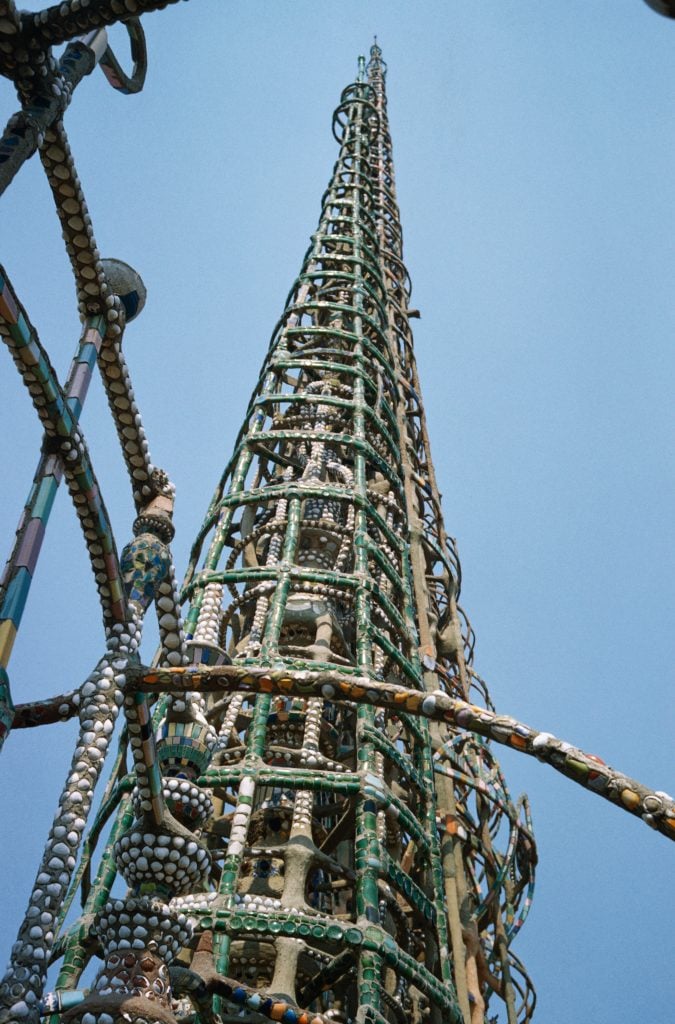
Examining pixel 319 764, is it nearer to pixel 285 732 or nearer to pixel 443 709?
pixel 285 732

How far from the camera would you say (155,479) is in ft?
22.1

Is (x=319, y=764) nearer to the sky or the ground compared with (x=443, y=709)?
nearer to the sky

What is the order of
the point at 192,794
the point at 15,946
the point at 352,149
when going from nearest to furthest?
the point at 15,946, the point at 192,794, the point at 352,149

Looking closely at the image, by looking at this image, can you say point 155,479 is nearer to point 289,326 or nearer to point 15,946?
point 15,946

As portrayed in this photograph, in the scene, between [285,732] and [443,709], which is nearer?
[443,709]

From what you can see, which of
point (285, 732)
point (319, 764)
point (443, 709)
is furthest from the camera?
point (285, 732)

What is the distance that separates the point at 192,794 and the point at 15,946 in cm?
169

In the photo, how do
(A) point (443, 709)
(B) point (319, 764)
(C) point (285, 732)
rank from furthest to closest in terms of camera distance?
1. (C) point (285, 732)
2. (B) point (319, 764)
3. (A) point (443, 709)

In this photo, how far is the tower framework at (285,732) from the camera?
599 centimetres

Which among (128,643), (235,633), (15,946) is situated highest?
(235,633)

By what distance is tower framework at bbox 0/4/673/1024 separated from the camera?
599 centimetres

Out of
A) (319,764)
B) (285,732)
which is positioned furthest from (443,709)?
(285,732)

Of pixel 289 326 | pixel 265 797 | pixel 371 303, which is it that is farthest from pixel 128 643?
pixel 371 303

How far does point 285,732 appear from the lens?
1221 cm
